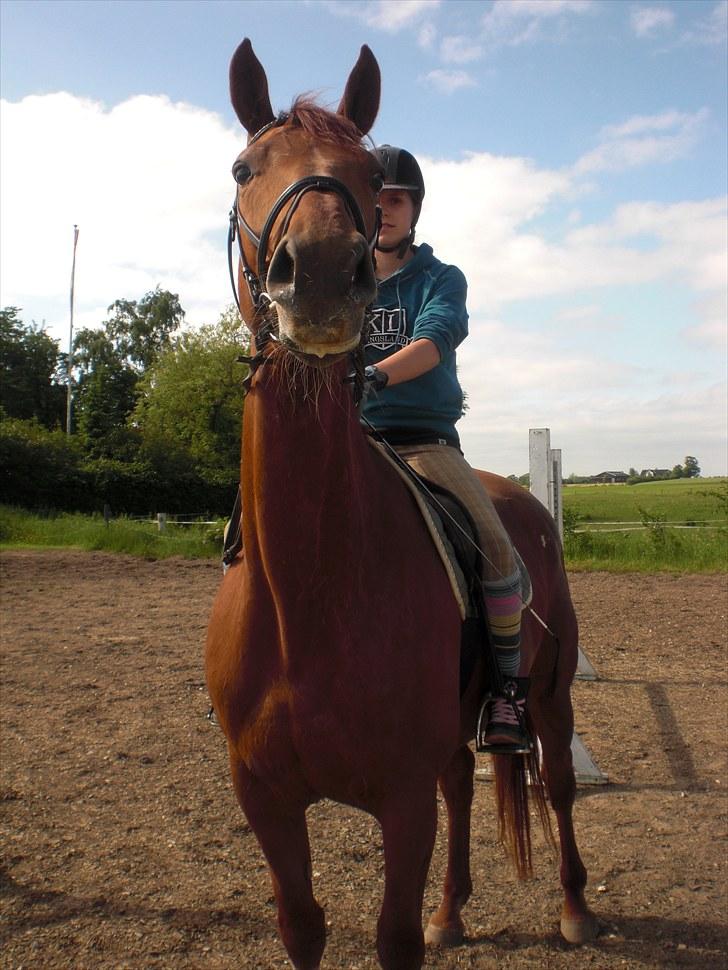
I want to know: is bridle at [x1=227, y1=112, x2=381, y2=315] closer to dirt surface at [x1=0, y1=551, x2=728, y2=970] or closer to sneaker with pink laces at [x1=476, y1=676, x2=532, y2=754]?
sneaker with pink laces at [x1=476, y1=676, x2=532, y2=754]

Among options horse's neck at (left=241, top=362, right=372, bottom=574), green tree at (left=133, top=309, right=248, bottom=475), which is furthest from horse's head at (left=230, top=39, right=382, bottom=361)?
green tree at (left=133, top=309, right=248, bottom=475)

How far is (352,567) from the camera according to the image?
2238mm

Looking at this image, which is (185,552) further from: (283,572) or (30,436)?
(30,436)

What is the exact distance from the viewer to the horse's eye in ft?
6.85

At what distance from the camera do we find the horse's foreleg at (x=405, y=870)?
2311 mm

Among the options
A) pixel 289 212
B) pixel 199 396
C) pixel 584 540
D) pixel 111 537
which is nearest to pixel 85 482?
pixel 199 396

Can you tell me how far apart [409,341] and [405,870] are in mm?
1748

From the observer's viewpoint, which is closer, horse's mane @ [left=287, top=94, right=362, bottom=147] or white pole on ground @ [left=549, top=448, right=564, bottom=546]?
horse's mane @ [left=287, top=94, right=362, bottom=147]

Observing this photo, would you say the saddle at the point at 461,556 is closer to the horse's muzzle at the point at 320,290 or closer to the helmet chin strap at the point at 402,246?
the helmet chin strap at the point at 402,246

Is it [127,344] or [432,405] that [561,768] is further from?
[127,344]

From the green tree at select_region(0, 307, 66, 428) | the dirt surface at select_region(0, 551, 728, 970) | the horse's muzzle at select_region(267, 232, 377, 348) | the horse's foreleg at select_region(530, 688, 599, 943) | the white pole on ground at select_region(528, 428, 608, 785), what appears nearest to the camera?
the horse's muzzle at select_region(267, 232, 377, 348)

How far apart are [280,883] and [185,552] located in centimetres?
1577

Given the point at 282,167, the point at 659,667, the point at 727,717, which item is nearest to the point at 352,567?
the point at 282,167

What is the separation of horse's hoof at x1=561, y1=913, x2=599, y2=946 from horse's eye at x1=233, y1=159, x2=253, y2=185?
10.9 feet
